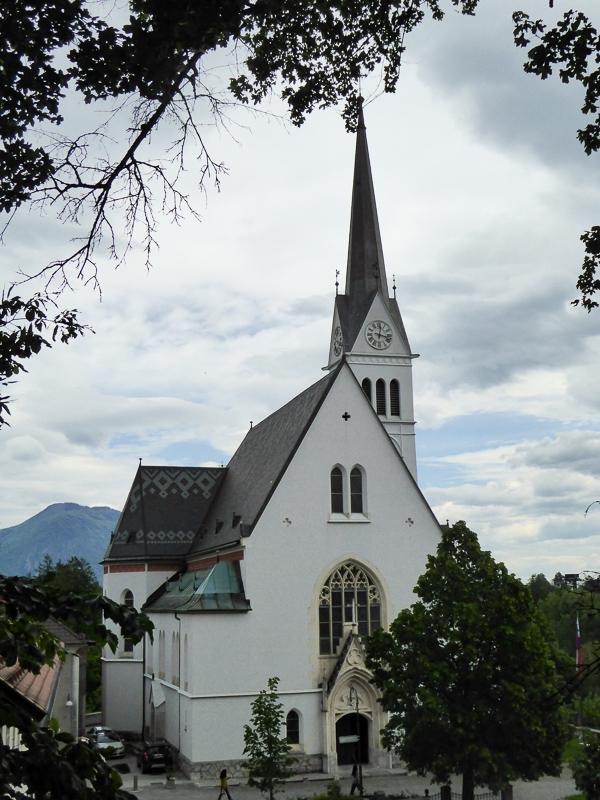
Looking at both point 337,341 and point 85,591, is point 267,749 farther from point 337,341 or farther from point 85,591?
point 337,341

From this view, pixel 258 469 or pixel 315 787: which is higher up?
pixel 258 469

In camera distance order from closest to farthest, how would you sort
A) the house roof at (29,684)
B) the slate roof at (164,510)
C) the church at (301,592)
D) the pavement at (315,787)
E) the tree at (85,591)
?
the tree at (85,591), the house roof at (29,684), the pavement at (315,787), the church at (301,592), the slate roof at (164,510)

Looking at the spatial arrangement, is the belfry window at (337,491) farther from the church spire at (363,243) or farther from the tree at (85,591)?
the church spire at (363,243)

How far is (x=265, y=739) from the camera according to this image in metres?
24.5

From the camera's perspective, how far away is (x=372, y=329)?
58406 mm

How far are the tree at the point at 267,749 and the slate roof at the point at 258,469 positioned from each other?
6927 millimetres

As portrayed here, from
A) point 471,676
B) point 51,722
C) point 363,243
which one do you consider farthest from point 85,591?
point 363,243

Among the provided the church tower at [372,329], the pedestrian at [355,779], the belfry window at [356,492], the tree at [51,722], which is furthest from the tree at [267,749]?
the church tower at [372,329]

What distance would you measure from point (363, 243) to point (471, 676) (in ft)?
144

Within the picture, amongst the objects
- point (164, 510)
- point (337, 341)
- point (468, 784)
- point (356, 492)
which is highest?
point (337, 341)

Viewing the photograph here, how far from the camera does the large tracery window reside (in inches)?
1208

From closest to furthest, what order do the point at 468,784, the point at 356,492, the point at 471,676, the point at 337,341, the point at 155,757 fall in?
the point at 468,784
the point at 471,676
the point at 155,757
the point at 356,492
the point at 337,341

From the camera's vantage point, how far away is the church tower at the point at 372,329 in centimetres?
5722

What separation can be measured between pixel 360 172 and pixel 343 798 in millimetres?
49065
